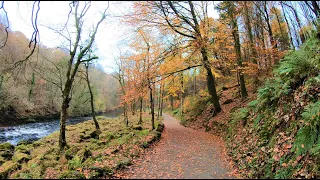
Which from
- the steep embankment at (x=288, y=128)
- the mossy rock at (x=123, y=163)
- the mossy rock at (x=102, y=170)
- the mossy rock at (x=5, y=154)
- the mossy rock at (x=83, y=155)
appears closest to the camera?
the steep embankment at (x=288, y=128)

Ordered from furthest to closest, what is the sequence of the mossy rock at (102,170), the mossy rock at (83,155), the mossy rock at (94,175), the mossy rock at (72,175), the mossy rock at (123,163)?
the mossy rock at (83,155), the mossy rock at (123,163), the mossy rock at (102,170), the mossy rock at (94,175), the mossy rock at (72,175)

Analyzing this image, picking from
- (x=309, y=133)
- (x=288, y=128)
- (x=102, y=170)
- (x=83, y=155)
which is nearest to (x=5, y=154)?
(x=83, y=155)

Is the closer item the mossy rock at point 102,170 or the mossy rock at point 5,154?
the mossy rock at point 102,170

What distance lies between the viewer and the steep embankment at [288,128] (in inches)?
167

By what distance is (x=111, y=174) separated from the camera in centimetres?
533

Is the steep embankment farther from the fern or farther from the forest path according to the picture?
the forest path

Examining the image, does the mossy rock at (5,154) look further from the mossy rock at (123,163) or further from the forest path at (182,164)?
the mossy rock at (123,163)

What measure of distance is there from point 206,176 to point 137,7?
8.53m

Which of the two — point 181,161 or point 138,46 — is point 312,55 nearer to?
point 181,161

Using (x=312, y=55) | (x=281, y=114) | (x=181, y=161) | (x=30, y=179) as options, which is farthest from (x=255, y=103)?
(x=30, y=179)

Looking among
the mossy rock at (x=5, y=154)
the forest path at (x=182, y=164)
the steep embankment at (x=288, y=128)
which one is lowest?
the mossy rock at (x=5, y=154)

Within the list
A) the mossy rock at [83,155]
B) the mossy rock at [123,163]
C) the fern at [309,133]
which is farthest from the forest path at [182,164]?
the fern at [309,133]

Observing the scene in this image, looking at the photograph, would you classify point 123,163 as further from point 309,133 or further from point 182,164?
point 309,133

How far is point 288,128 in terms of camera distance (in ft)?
17.4
